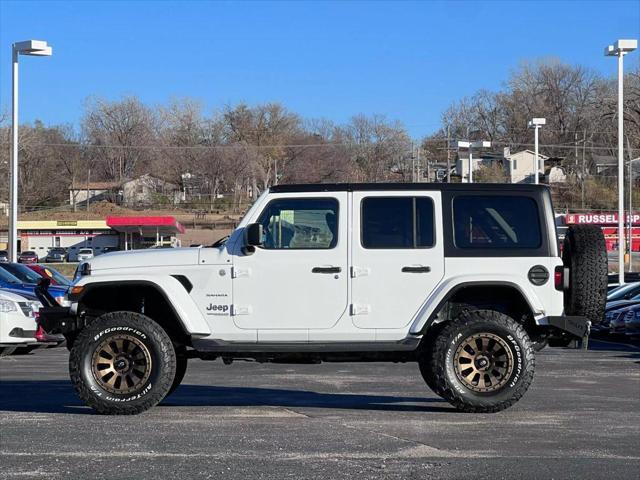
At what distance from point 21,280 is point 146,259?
35.7ft

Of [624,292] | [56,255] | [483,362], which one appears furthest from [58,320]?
[56,255]

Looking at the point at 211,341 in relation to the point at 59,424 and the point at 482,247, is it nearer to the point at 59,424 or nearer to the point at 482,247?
the point at 59,424

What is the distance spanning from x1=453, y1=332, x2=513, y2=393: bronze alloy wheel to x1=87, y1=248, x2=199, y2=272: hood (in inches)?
104

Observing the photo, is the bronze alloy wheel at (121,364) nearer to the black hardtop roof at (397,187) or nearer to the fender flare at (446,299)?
the black hardtop roof at (397,187)

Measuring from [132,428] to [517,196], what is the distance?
13.7ft

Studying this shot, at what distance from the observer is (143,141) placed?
94.2m

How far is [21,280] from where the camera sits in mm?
19141

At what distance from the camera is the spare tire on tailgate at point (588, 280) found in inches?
361

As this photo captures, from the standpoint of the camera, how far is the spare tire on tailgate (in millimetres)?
9164

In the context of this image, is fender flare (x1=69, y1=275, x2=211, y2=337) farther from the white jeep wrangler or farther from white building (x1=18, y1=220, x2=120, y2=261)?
white building (x1=18, y1=220, x2=120, y2=261)

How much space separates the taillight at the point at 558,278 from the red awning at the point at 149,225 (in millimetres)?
48968

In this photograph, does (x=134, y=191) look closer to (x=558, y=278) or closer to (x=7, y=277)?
(x=7, y=277)

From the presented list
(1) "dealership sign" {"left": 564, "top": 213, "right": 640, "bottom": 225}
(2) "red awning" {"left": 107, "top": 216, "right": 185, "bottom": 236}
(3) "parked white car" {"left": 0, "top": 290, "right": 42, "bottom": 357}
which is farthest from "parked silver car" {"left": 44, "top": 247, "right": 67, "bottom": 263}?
(3) "parked white car" {"left": 0, "top": 290, "right": 42, "bottom": 357}

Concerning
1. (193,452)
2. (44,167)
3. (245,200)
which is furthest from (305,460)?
(44,167)
